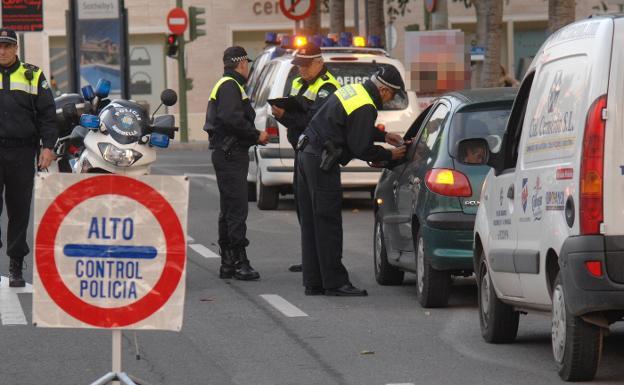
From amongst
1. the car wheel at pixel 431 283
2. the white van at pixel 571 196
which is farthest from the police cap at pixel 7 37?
the white van at pixel 571 196

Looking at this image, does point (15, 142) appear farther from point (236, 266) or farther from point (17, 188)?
point (236, 266)

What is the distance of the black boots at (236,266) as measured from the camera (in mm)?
12913

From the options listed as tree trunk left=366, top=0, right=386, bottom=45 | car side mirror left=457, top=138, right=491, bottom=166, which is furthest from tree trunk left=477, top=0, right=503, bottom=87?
car side mirror left=457, top=138, right=491, bottom=166

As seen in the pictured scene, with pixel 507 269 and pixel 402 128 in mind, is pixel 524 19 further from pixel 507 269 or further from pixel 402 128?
pixel 507 269

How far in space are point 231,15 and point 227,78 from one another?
120 ft

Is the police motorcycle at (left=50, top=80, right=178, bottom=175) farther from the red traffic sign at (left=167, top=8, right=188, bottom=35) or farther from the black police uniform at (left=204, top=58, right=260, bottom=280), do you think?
the red traffic sign at (left=167, top=8, right=188, bottom=35)

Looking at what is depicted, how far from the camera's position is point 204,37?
4891 centimetres

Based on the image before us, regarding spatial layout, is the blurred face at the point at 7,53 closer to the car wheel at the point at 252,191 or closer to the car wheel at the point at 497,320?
the car wheel at the point at 497,320

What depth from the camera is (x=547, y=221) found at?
802 cm

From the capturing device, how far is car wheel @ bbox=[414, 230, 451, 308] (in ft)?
35.7

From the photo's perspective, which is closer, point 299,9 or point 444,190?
point 444,190

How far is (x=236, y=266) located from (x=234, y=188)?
2.05 feet

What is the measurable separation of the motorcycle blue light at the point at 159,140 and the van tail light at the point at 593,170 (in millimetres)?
4964

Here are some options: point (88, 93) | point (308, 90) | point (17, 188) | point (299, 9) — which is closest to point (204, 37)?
point (299, 9)
